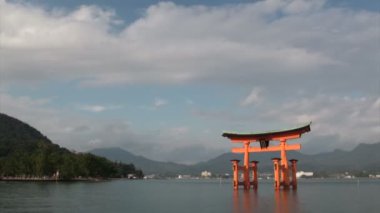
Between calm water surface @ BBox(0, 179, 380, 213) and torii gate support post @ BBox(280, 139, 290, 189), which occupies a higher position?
torii gate support post @ BBox(280, 139, 290, 189)

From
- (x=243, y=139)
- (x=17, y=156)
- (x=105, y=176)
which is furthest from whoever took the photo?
(x=105, y=176)

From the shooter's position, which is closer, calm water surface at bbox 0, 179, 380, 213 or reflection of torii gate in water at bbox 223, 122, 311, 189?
calm water surface at bbox 0, 179, 380, 213

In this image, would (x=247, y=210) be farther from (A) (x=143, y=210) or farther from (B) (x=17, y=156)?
(B) (x=17, y=156)

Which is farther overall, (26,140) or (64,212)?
(26,140)

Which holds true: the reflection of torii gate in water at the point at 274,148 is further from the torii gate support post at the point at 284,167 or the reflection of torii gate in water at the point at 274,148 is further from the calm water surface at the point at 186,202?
the calm water surface at the point at 186,202

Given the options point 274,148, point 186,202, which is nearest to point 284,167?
point 274,148

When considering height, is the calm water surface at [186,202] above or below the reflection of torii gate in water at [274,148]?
below

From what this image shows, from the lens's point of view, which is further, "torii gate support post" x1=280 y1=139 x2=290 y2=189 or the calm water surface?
"torii gate support post" x1=280 y1=139 x2=290 y2=189

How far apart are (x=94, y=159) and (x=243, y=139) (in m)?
79.6

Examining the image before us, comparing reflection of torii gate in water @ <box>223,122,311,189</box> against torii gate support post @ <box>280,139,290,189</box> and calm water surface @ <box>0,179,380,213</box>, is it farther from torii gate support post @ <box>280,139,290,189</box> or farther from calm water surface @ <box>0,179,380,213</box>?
calm water surface @ <box>0,179,380,213</box>

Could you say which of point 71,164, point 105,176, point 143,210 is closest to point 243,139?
point 143,210

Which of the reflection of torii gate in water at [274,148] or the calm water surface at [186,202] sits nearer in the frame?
the calm water surface at [186,202]

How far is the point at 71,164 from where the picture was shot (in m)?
117

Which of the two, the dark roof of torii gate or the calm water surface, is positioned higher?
the dark roof of torii gate
